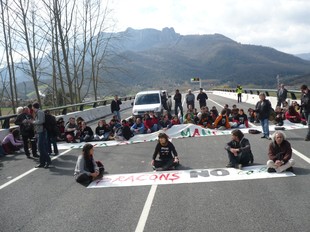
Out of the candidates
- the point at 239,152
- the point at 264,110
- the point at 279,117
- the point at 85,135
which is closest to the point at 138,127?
the point at 85,135

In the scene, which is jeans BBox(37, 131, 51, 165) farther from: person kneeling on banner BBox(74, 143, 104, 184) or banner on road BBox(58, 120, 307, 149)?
banner on road BBox(58, 120, 307, 149)

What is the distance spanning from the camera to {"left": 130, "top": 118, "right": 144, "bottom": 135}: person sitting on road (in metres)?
16.6

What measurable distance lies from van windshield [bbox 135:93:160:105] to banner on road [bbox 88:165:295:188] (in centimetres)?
1539

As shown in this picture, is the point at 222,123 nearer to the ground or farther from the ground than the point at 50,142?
nearer to the ground

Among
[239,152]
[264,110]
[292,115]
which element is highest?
[264,110]

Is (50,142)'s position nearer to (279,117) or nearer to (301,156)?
(301,156)

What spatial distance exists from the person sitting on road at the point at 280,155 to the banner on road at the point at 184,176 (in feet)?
0.56

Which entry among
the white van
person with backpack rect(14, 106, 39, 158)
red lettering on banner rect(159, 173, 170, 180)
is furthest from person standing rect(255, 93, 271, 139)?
the white van

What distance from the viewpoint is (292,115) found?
1739 centimetres

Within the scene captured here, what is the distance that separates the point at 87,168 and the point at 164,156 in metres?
2.10

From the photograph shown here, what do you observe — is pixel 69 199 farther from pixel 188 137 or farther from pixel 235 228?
pixel 188 137

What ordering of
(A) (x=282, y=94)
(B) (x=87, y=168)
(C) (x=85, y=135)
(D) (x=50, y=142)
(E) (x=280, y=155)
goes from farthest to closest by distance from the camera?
(A) (x=282, y=94)
(C) (x=85, y=135)
(D) (x=50, y=142)
(B) (x=87, y=168)
(E) (x=280, y=155)

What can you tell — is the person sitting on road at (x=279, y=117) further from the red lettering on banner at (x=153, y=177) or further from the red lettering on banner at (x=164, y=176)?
the red lettering on banner at (x=153, y=177)

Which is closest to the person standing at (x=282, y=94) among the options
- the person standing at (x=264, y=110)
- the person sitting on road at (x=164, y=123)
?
the person sitting on road at (x=164, y=123)
